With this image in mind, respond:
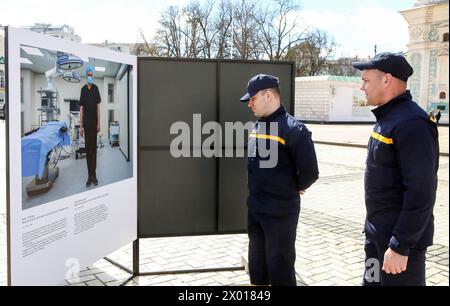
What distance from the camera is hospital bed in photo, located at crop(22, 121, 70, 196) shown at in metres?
3.31

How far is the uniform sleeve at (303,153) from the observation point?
3736 mm

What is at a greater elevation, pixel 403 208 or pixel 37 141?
pixel 37 141

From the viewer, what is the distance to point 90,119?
416 cm

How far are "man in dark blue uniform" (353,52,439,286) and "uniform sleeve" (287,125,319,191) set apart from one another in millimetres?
681

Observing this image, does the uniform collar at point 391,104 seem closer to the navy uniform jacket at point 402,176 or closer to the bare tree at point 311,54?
the navy uniform jacket at point 402,176

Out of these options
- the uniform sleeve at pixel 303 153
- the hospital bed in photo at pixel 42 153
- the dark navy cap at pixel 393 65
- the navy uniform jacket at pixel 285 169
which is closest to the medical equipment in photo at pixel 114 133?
the hospital bed in photo at pixel 42 153

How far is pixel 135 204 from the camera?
4.88 metres

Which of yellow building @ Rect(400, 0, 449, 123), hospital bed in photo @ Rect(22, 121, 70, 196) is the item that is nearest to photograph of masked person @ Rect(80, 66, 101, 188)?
hospital bed in photo @ Rect(22, 121, 70, 196)

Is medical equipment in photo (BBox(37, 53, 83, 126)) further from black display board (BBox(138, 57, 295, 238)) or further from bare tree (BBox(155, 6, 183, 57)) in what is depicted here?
bare tree (BBox(155, 6, 183, 57))

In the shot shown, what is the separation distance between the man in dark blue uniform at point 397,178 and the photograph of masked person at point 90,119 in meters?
2.34
